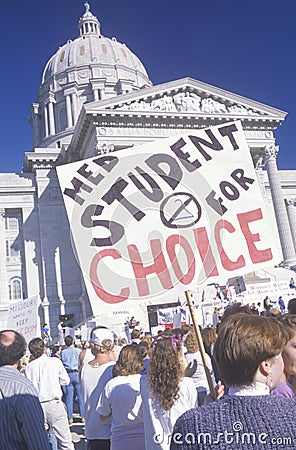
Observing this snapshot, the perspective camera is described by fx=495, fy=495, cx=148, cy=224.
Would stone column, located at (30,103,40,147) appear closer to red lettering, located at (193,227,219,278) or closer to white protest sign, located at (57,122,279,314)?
white protest sign, located at (57,122,279,314)

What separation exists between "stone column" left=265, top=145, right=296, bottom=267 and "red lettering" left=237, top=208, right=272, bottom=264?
30.3 m

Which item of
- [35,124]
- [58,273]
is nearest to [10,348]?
[58,273]

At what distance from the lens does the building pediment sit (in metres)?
35.0

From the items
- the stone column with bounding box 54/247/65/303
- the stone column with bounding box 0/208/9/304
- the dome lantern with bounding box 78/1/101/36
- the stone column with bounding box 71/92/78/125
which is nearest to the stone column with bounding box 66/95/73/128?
the stone column with bounding box 71/92/78/125

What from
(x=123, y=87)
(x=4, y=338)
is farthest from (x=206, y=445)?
(x=123, y=87)

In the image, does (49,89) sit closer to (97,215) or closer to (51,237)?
(51,237)

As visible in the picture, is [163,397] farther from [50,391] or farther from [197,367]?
A: [50,391]

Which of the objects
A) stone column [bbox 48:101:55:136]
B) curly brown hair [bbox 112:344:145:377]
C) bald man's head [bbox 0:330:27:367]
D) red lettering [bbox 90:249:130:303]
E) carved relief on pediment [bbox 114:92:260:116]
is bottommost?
curly brown hair [bbox 112:344:145:377]

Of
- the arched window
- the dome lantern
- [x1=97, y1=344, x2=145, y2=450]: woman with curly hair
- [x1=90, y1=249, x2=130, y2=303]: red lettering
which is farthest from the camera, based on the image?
the dome lantern

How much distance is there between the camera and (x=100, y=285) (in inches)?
197

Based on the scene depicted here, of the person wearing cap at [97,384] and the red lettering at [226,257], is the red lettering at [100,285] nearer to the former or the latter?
the person wearing cap at [97,384]

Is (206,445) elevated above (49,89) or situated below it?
below

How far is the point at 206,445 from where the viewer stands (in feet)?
6.40

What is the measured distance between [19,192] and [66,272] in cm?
754
